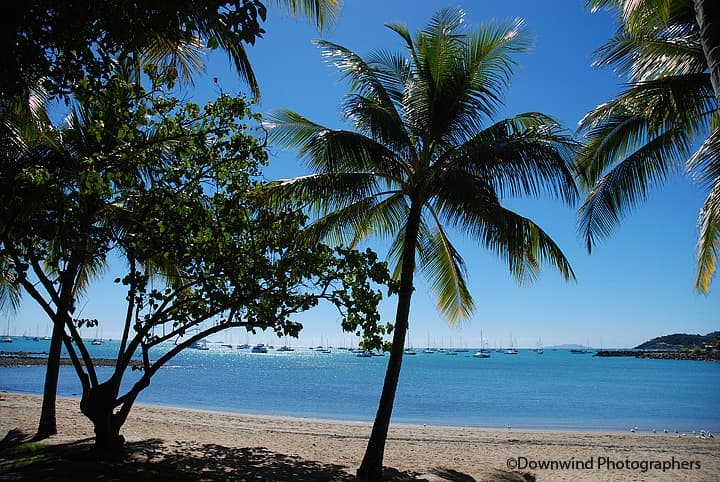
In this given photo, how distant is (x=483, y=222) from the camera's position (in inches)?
364

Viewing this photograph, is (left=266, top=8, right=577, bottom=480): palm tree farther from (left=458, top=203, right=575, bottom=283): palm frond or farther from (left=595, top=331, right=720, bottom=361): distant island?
(left=595, top=331, right=720, bottom=361): distant island

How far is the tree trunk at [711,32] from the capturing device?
531cm

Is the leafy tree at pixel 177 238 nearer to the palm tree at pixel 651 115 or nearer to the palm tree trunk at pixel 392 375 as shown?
the palm tree trunk at pixel 392 375

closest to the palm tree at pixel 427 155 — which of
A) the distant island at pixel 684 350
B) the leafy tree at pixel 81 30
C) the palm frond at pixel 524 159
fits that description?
the palm frond at pixel 524 159

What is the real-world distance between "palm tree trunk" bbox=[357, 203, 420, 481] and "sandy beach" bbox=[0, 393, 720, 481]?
60 centimetres

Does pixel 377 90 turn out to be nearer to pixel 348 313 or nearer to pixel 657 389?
pixel 348 313

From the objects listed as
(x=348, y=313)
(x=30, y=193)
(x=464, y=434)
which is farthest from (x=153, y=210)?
(x=464, y=434)

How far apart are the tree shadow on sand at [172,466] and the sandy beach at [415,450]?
4 cm

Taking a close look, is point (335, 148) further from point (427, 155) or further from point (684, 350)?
point (684, 350)

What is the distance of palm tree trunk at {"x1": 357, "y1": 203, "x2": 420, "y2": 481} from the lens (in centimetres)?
871

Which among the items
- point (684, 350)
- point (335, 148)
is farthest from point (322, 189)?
point (684, 350)

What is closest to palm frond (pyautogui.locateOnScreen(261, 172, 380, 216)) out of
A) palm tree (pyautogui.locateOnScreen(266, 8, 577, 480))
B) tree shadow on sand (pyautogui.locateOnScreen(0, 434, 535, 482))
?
palm tree (pyautogui.locateOnScreen(266, 8, 577, 480))

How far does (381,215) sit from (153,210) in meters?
5.29

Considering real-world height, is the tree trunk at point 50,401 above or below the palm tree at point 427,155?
below
